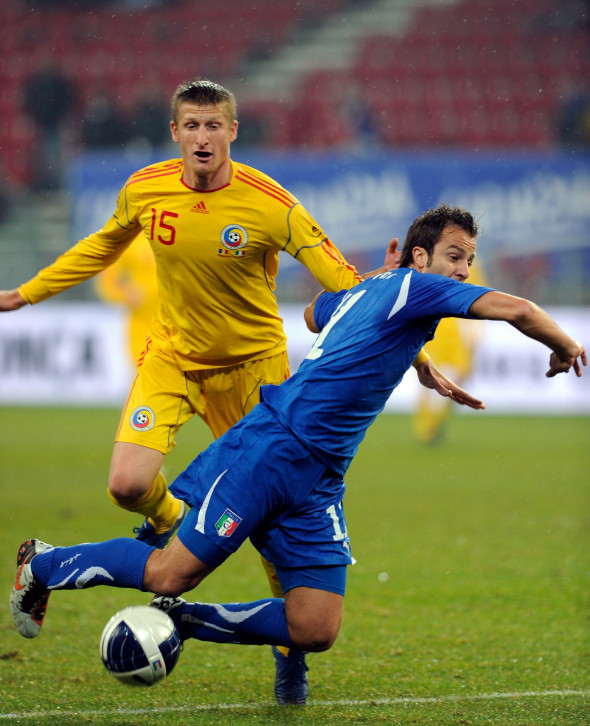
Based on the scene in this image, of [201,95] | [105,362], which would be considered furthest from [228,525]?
[105,362]

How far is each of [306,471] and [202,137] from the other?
5.33ft

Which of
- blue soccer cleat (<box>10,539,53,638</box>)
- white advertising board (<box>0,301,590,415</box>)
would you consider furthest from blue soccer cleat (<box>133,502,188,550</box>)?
white advertising board (<box>0,301,590,415</box>)

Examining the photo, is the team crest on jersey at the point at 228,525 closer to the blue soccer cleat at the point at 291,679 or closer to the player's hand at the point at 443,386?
the blue soccer cleat at the point at 291,679

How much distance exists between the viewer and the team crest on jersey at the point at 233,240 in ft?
15.1

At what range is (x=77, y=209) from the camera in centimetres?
1706

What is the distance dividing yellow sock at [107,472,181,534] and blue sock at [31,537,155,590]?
1.51 feet

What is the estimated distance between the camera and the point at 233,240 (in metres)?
4.61

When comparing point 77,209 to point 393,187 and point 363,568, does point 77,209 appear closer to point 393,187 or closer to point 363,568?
point 393,187

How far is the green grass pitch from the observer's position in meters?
4.15

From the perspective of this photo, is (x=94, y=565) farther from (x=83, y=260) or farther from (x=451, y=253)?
(x=451, y=253)

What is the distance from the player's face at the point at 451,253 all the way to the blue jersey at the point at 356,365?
18 centimetres

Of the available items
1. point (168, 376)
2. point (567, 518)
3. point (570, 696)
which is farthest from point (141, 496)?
point (567, 518)

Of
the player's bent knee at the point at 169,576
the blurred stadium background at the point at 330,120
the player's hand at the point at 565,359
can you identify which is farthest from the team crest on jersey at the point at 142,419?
the blurred stadium background at the point at 330,120

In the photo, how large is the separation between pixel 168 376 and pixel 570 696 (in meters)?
2.28
